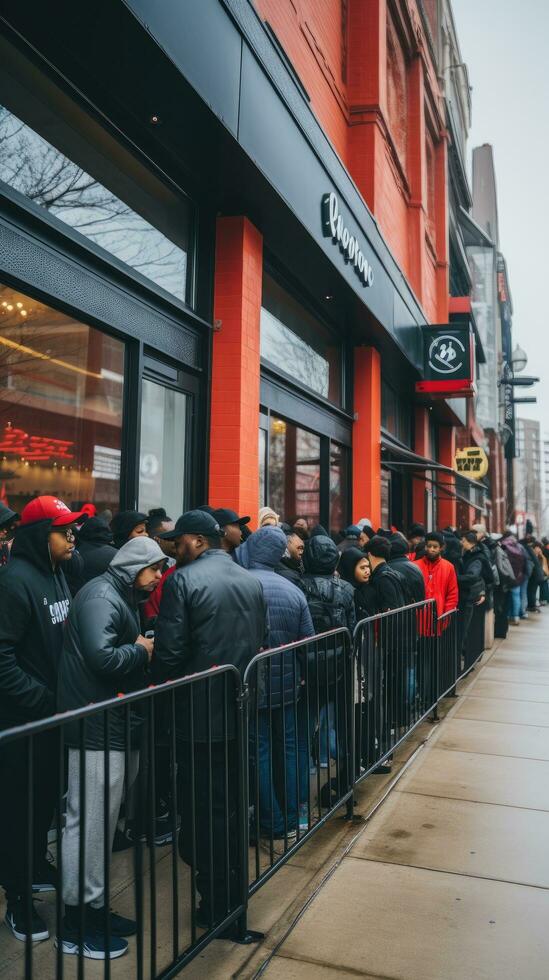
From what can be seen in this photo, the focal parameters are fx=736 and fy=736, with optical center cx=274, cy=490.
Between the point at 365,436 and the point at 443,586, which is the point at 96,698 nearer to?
the point at 443,586

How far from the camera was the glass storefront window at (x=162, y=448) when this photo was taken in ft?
24.5

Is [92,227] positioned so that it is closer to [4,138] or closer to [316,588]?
[4,138]

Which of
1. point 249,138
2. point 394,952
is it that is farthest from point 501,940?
point 249,138

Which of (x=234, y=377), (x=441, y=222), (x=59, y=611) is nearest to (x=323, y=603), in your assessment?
(x=59, y=611)

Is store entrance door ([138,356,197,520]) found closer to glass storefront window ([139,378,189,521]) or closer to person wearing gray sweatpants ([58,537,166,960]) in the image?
glass storefront window ([139,378,189,521])

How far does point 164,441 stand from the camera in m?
7.81

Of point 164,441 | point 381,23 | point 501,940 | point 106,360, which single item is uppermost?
point 381,23

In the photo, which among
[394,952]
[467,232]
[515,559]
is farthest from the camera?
[467,232]

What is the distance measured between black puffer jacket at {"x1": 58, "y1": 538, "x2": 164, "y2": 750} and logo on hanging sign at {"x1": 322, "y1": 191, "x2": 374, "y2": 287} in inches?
278

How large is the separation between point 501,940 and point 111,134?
6773 millimetres

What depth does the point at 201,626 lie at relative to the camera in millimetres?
3697

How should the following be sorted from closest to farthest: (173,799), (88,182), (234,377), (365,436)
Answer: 1. (173,799)
2. (88,182)
3. (234,377)
4. (365,436)

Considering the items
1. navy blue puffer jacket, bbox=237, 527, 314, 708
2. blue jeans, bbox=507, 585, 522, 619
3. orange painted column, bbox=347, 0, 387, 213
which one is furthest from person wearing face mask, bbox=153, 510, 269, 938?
blue jeans, bbox=507, 585, 522, 619

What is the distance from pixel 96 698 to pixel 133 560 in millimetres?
695
